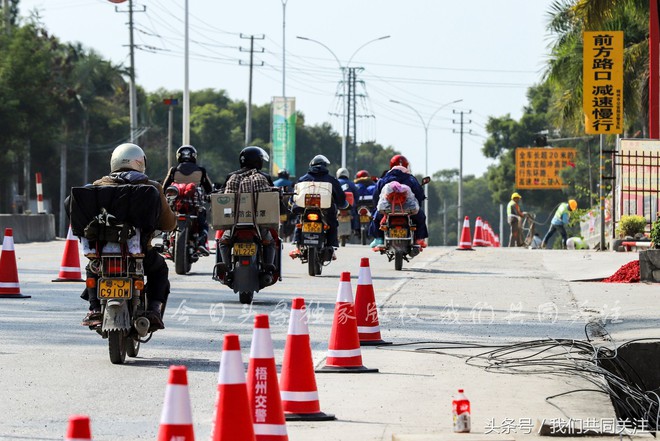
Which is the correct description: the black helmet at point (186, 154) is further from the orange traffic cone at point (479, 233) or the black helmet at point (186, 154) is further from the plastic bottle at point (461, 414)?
the orange traffic cone at point (479, 233)

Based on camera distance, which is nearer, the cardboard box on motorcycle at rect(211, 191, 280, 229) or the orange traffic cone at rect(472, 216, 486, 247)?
the cardboard box on motorcycle at rect(211, 191, 280, 229)

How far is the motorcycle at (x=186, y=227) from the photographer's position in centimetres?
1984

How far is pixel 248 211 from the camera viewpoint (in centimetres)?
1548

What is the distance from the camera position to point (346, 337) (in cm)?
1023

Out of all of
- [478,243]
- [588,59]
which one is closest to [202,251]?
[588,59]

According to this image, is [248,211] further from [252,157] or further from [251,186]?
[252,157]

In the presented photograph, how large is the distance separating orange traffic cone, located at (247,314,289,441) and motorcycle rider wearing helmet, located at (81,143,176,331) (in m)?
3.69

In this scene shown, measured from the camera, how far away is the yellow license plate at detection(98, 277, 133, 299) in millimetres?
10445

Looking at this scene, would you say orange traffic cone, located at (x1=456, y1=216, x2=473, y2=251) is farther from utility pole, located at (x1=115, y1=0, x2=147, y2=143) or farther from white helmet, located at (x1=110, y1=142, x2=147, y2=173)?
utility pole, located at (x1=115, y1=0, x2=147, y2=143)

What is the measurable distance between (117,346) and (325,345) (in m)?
2.11

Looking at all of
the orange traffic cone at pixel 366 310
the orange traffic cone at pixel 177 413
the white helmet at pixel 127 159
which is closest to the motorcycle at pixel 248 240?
the orange traffic cone at pixel 366 310

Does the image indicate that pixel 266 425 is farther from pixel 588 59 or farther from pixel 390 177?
pixel 588 59

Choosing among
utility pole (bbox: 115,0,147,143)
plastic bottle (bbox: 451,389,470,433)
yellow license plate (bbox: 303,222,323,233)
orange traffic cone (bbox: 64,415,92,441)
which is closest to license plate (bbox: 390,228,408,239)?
yellow license plate (bbox: 303,222,323,233)

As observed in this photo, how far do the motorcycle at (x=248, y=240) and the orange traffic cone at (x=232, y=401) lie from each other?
360 inches
